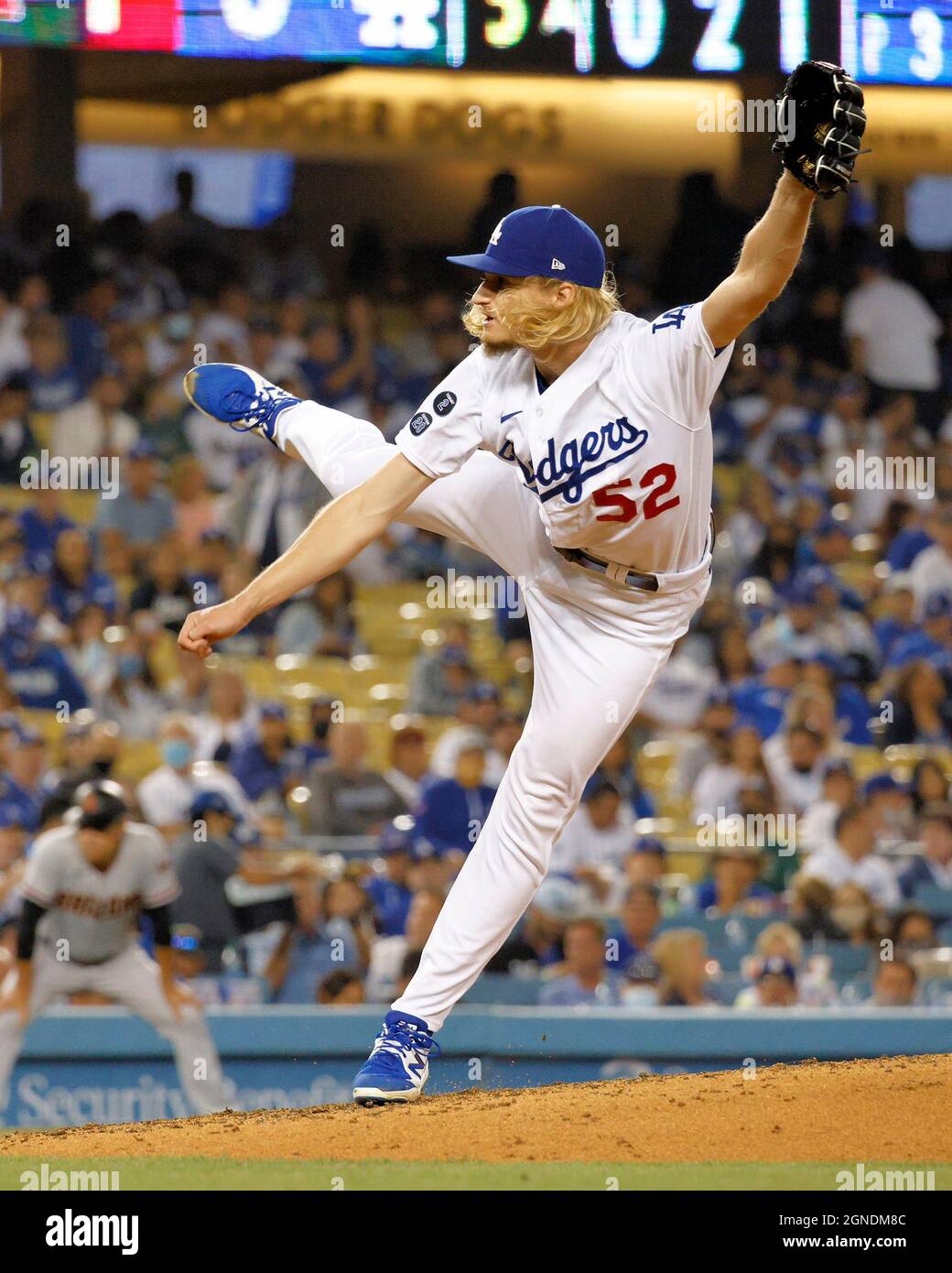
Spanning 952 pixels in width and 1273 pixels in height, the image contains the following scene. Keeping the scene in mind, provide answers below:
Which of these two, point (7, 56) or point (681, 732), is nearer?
point (681, 732)

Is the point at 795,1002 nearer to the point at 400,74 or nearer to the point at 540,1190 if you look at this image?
the point at 540,1190

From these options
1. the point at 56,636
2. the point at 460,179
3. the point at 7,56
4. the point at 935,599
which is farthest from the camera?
the point at 460,179

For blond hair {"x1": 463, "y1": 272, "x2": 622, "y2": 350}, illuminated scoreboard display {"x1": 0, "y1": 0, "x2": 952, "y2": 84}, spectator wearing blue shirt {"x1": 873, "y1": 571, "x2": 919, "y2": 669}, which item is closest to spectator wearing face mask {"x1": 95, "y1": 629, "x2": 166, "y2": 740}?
illuminated scoreboard display {"x1": 0, "y1": 0, "x2": 952, "y2": 84}

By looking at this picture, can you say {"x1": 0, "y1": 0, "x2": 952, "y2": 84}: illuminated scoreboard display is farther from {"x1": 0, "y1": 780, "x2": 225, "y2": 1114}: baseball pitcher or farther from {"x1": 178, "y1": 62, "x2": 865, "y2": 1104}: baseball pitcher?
{"x1": 178, "y1": 62, "x2": 865, "y2": 1104}: baseball pitcher

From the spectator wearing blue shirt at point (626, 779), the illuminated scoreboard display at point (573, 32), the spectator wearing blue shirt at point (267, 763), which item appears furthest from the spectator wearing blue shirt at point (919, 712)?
the spectator wearing blue shirt at point (267, 763)

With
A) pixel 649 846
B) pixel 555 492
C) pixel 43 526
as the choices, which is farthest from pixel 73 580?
pixel 555 492

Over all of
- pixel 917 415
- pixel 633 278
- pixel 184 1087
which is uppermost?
pixel 633 278

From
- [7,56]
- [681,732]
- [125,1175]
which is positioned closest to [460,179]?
[7,56]

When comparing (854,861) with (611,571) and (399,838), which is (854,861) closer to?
(399,838)
